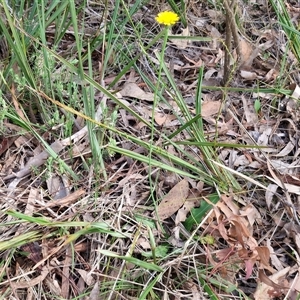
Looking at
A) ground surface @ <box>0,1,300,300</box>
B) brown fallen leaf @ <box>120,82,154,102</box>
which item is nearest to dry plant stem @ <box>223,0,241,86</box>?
ground surface @ <box>0,1,300,300</box>

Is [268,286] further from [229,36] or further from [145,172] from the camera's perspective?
[229,36]

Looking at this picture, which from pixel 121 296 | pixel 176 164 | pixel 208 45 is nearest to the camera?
pixel 121 296

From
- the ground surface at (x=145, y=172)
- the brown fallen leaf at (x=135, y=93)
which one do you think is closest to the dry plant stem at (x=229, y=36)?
the ground surface at (x=145, y=172)

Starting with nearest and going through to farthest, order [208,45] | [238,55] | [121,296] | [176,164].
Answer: [121,296]
[176,164]
[238,55]
[208,45]

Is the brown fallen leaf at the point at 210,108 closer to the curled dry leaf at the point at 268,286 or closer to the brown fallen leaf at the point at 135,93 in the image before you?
the brown fallen leaf at the point at 135,93

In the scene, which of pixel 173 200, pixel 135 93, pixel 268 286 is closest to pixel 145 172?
pixel 173 200

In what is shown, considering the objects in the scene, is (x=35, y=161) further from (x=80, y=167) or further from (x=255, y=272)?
(x=255, y=272)

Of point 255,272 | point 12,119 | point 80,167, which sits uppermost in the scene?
point 12,119

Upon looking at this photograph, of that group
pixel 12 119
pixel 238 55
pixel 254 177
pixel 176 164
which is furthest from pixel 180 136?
pixel 12 119
